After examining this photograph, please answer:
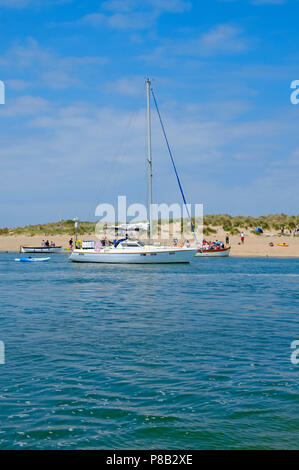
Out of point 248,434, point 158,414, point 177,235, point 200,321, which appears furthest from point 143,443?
point 177,235

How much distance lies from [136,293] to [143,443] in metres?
20.5

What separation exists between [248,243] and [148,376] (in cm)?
6563

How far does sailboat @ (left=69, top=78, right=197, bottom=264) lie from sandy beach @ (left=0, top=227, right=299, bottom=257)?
21011mm

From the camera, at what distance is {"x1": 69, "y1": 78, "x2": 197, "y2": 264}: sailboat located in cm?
5006

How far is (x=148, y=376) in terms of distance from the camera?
1123 cm

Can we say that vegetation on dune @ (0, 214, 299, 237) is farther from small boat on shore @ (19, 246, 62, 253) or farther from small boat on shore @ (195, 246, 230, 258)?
small boat on shore @ (19, 246, 62, 253)

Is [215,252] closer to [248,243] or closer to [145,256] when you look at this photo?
[248,243]

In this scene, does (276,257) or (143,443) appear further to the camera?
(276,257)

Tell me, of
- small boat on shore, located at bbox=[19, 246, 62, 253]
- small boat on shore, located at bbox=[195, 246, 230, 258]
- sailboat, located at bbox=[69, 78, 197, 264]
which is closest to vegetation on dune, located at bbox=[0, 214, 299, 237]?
small boat on shore, located at bbox=[195, 246, 230, 258]

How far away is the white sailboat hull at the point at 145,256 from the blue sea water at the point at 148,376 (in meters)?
26.4

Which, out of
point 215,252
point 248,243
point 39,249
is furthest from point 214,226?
point 39,249

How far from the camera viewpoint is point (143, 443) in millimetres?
7883

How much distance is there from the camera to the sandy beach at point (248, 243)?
6850 cm

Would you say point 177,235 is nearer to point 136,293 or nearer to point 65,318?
point 136,293
